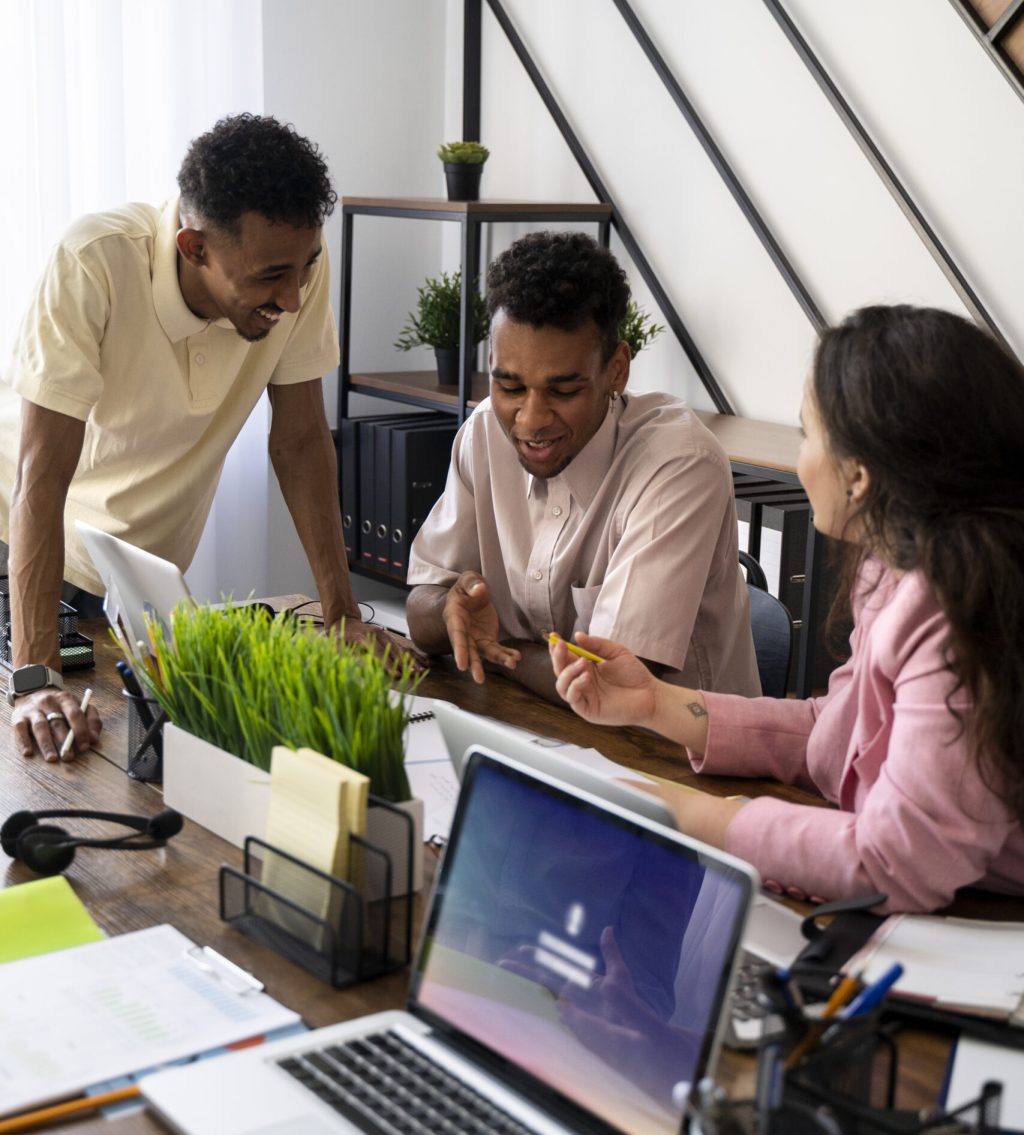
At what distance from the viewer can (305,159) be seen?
2.00 meters

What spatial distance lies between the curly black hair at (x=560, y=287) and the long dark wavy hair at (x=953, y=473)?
635mm

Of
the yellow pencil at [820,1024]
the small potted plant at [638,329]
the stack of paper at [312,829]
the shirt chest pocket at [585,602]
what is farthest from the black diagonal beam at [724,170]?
the yellow pencil at [820,1024]

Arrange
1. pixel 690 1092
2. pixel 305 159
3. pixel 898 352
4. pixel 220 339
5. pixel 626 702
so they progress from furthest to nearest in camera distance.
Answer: pixel 220 339 < pixel 305 159 < pixel 626 702 < pixel 898 352 < pixel 690 1092

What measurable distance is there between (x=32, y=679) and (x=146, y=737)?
1.02 ft

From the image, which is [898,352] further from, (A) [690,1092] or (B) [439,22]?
(B) [439,22]

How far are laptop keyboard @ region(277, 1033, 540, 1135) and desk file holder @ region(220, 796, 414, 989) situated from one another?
0.12 meters

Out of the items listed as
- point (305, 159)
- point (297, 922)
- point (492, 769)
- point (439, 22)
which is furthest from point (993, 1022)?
point (439, 22)

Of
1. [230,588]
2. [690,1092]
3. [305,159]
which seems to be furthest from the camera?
[230,588]

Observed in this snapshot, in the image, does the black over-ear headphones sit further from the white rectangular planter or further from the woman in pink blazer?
the woman in pink blazer

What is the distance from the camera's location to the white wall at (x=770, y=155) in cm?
299

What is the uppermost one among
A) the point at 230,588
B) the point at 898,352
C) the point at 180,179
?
the point at 180,179

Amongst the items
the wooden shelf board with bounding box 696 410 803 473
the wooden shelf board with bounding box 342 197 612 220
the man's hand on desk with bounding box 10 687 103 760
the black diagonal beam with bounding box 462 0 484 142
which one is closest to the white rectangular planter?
the man's hand on desk with bounding box 10 687 103 760

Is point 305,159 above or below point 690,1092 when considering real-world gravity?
above

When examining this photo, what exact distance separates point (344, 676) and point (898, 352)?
0.60 meters
